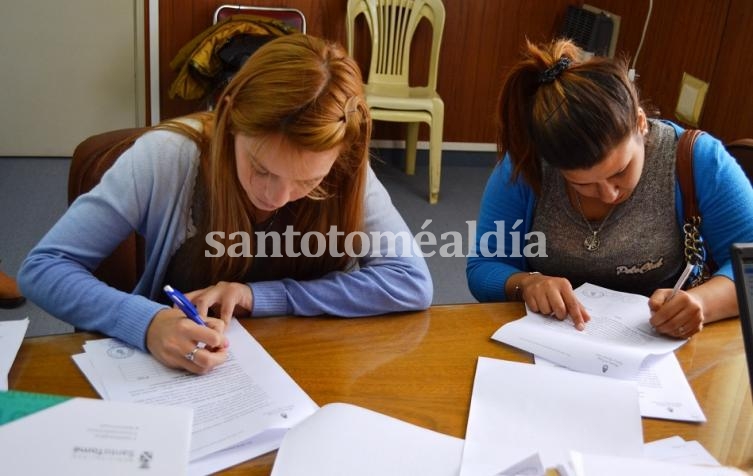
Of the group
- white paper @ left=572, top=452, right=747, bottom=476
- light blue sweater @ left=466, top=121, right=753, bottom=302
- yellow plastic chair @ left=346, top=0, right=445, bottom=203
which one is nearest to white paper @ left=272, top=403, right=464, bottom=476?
white paper @ left=572, top=452, right=747, bottom=476

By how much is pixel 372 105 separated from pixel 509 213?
207cm

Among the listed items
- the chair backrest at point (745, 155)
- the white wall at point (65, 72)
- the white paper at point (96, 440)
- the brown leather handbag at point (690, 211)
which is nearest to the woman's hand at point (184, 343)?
the white paper at point (96, 440)

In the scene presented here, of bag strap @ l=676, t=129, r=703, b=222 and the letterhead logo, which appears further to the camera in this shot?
bag strap @ l=676, t=129, r=703, b=222

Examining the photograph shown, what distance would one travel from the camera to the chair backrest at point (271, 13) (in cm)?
360

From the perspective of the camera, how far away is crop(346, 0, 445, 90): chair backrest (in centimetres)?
373

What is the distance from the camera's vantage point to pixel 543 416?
983 millimetres

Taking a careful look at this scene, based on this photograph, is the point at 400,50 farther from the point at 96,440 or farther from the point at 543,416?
the point at 96,440

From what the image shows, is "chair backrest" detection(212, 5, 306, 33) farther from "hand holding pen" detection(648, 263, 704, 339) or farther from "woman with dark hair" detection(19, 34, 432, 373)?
"hand holding pen" detection(648, 263, 704, 339)

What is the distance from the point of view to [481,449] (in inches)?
35.8

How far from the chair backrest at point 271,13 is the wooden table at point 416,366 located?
270cm

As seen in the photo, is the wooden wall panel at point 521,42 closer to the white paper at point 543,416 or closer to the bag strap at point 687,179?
the bag strap at point 687,179

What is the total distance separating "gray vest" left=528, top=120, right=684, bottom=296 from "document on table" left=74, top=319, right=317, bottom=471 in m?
0.67

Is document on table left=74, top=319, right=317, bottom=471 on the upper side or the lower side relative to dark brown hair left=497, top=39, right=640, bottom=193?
lower

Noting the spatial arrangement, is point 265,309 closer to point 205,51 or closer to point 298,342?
point 298,342
